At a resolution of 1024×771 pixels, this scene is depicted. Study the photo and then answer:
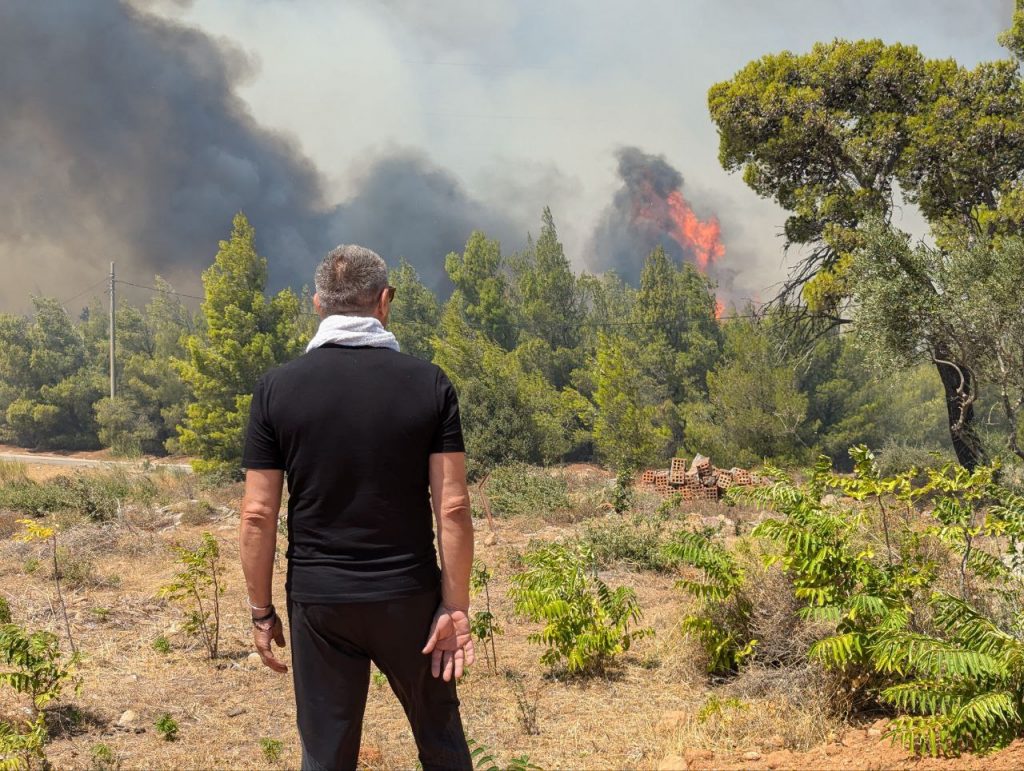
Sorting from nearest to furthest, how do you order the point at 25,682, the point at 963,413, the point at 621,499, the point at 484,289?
the point at 25,682 → the point at 621,499 → the point at 963,413 → the point at 484,289

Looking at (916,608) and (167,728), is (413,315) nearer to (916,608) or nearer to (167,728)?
(167,728)

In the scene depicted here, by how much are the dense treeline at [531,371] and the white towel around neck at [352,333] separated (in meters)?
15.3


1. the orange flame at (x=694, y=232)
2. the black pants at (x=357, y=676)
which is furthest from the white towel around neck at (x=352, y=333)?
the orange flame at (x=694, y=232)

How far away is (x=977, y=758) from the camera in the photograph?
394 cm

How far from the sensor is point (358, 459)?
2.51m

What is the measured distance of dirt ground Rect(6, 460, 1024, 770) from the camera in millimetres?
4430

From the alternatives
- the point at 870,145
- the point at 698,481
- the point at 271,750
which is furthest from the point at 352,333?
the point at 870,145

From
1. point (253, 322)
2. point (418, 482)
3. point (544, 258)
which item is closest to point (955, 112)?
point (418, 482)

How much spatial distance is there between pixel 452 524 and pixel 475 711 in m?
3.35

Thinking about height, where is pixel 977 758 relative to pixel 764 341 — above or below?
below

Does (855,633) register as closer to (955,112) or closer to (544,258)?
(955,112)

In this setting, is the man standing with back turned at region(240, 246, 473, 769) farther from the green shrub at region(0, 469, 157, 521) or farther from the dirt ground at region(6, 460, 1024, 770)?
the green shrub at region(0, 469, 157, 521)

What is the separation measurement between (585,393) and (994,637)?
129ft

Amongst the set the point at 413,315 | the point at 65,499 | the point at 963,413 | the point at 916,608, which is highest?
the point at 413,315
